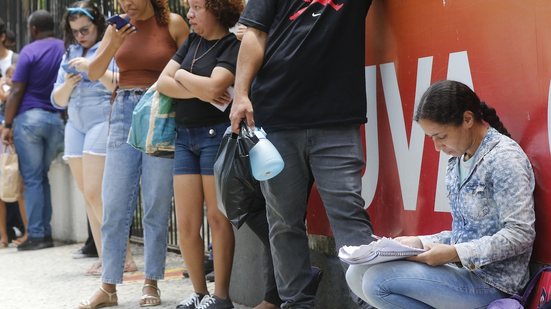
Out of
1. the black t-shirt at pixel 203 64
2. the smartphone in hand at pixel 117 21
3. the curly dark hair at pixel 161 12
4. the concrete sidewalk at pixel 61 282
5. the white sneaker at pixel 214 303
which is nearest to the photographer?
the black t-shirt at pixel 203 64

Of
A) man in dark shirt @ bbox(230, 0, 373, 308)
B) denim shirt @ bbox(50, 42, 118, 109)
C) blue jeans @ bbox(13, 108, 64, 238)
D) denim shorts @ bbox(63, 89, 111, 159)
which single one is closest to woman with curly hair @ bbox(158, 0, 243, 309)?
man in dark shirt @ bbox(230, 0, 373, 308)

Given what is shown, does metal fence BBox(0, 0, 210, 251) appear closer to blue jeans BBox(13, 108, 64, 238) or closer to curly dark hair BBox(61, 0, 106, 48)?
curly dark hair BBox(61, 0, 106, 48)

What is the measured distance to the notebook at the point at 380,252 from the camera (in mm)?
3279

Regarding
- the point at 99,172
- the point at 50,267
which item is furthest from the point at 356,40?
the point at 50,267

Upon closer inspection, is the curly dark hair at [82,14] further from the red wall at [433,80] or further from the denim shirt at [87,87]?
the red wall at [433,80]

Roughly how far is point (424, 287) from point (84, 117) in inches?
157

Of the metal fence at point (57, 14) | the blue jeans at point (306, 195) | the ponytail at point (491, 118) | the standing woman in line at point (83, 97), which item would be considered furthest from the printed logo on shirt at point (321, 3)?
the metal fence at point (57, 14)

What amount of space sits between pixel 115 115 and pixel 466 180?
2.81 m

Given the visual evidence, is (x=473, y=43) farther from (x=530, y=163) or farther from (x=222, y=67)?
(x=222, y=67)

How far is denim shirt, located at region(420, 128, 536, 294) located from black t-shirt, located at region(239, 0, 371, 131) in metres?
0.79

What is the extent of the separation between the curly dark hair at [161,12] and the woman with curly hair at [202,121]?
1.72 feet

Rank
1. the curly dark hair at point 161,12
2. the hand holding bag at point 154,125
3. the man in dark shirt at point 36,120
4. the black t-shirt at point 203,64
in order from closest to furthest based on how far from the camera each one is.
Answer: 1. the black t-shirt at point 203,64
2. the hand holding bag at point 154,125
3. the curly dark hair at point 161,12
4. the man in dark shirt at point 36,120

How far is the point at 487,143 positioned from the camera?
3.26m

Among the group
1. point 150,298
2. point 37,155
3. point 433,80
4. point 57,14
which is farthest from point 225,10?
point 57,14
